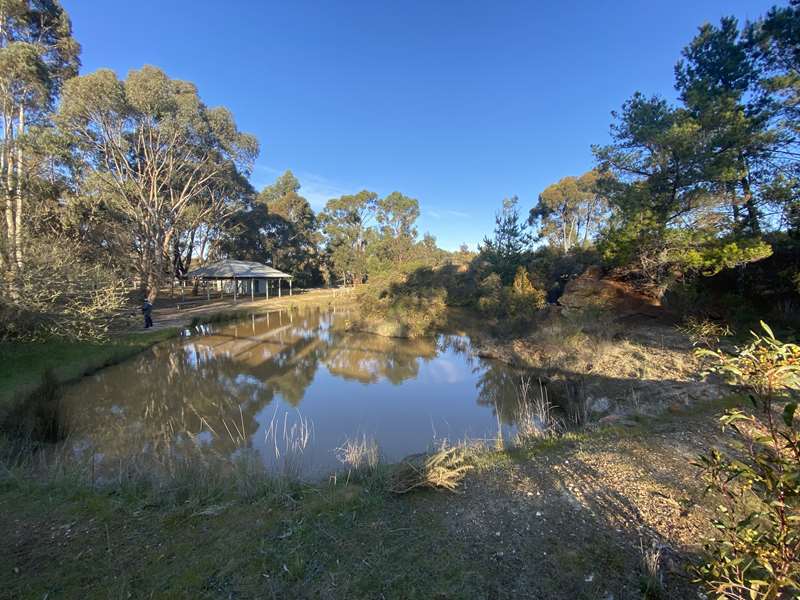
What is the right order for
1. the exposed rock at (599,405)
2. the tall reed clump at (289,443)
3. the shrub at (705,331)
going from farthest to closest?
1. the shrub at (705,331)
2. the exposed rock at (599,405)
3. the tall reed clump at (289,443)

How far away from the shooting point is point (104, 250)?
1684 cm

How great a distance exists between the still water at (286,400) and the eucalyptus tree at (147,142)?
31.3 feet

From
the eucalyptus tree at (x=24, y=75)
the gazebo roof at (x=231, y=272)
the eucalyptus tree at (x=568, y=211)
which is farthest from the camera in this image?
the eucalyptus tree at (x=568, y=211)

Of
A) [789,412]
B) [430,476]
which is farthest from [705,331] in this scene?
[789,412]

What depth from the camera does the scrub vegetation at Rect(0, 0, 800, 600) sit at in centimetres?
207

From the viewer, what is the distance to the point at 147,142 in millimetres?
17734

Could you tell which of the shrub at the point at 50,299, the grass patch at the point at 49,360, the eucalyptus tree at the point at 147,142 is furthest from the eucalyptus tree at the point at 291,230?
the shrub at the point at 50,299

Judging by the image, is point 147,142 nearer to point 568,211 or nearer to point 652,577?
point 652,577

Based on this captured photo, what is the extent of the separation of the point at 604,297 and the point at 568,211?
2406cm

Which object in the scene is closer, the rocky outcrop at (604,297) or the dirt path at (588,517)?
the dirt path at (588,517)

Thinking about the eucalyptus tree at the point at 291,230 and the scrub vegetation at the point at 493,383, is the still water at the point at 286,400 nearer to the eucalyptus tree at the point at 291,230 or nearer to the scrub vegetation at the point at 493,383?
the scrub vegetation at the point at 493,383

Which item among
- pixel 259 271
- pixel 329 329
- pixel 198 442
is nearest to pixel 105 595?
pixel 198 442

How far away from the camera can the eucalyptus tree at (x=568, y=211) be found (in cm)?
3089

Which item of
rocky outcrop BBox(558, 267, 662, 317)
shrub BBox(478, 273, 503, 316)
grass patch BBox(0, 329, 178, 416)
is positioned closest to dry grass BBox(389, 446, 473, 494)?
grass patch BBox(0, 329, 178, 416)
